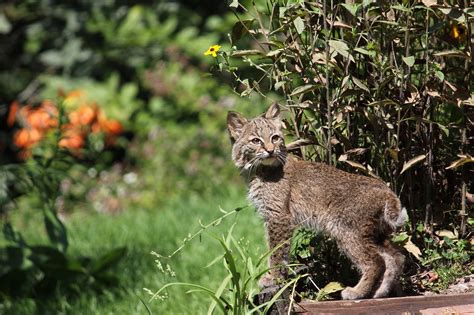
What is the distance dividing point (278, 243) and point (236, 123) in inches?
30.3

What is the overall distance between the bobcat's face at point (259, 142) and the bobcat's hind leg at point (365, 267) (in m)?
0.71

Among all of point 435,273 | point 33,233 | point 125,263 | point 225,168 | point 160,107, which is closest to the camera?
point 435,273

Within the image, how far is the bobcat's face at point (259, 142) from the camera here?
14.5 ft

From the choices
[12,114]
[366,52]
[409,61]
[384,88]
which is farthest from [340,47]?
[12,114]

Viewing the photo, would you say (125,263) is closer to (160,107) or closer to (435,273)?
(435,273)

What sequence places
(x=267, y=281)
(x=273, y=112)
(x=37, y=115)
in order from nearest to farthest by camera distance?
(x=267, y=281)
(x=273, y=112)
(x=37, y=115)

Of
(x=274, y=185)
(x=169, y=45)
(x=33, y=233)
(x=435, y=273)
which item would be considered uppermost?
(x=274, y=185)

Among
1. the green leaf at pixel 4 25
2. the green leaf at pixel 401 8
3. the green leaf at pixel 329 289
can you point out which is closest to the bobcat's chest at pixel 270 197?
the green leaf at pixel 329 289

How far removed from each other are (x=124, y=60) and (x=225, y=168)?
8.21 ft

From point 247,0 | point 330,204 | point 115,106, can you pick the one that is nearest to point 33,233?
point 115,106

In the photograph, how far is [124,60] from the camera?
1082cm

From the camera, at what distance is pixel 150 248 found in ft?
21.8

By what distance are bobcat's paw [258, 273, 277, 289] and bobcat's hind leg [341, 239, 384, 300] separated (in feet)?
1.17

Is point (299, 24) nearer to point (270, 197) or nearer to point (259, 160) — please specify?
point (259, 160)
